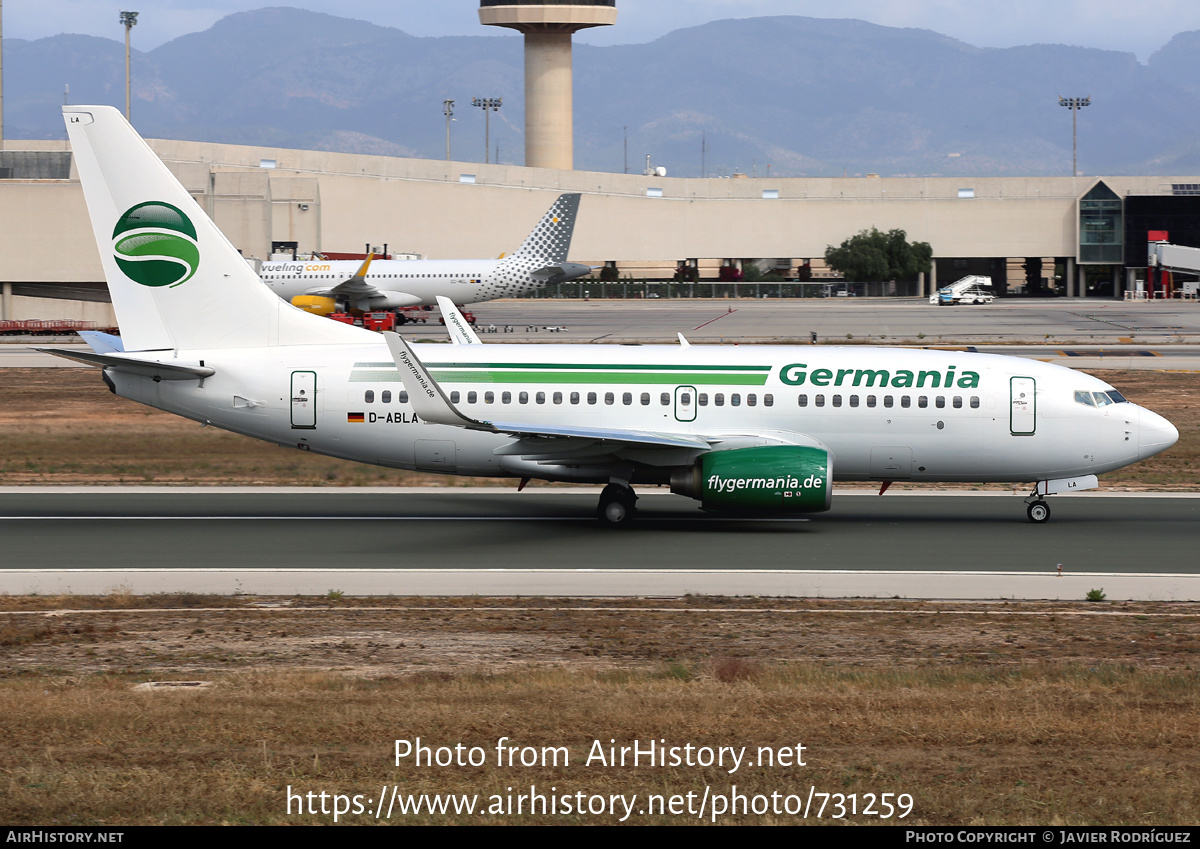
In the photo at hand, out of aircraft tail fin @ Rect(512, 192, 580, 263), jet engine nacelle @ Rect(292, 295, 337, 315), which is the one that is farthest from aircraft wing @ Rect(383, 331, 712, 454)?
aircraft tail fin @ Rect(512, 192, 580, 263)

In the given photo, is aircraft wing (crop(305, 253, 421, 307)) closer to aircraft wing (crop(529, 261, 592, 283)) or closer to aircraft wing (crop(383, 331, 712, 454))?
aircraft wing (crop(529, 261, 592, 283))

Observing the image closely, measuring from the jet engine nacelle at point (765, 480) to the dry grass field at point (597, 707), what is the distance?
496 cm

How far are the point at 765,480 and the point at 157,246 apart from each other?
1330 centimetres

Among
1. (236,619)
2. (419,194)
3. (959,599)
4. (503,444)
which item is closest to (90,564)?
(236,619)

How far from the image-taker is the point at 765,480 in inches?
981

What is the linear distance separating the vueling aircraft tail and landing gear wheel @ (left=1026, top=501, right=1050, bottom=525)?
49.3 feet

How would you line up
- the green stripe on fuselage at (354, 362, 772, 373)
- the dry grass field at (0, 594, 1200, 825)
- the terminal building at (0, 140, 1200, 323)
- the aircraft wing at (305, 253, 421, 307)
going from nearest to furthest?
the dry grass field at (0, 594, 1200, 825) < the green stripe on fuselage at (354, 362, 772, 373) < the aircraft wing at (305, 253, 421, 307) < the terminal building at (0, 140, 1200, 323)

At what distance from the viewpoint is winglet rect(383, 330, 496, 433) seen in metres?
23.9

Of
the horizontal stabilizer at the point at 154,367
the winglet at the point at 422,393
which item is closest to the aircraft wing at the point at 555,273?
the horizontal stabilizer at the point at 154,367

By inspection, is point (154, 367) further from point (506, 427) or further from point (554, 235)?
point (554, 235)

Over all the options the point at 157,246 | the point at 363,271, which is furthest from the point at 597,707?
the point at 363,271

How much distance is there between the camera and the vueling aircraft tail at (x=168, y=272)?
27094 millimetres

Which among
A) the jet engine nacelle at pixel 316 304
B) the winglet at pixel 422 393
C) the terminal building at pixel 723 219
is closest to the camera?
the winglet at pixel 422 393

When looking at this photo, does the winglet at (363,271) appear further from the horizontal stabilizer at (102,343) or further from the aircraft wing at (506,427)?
the aircraft wing at (506,427)
